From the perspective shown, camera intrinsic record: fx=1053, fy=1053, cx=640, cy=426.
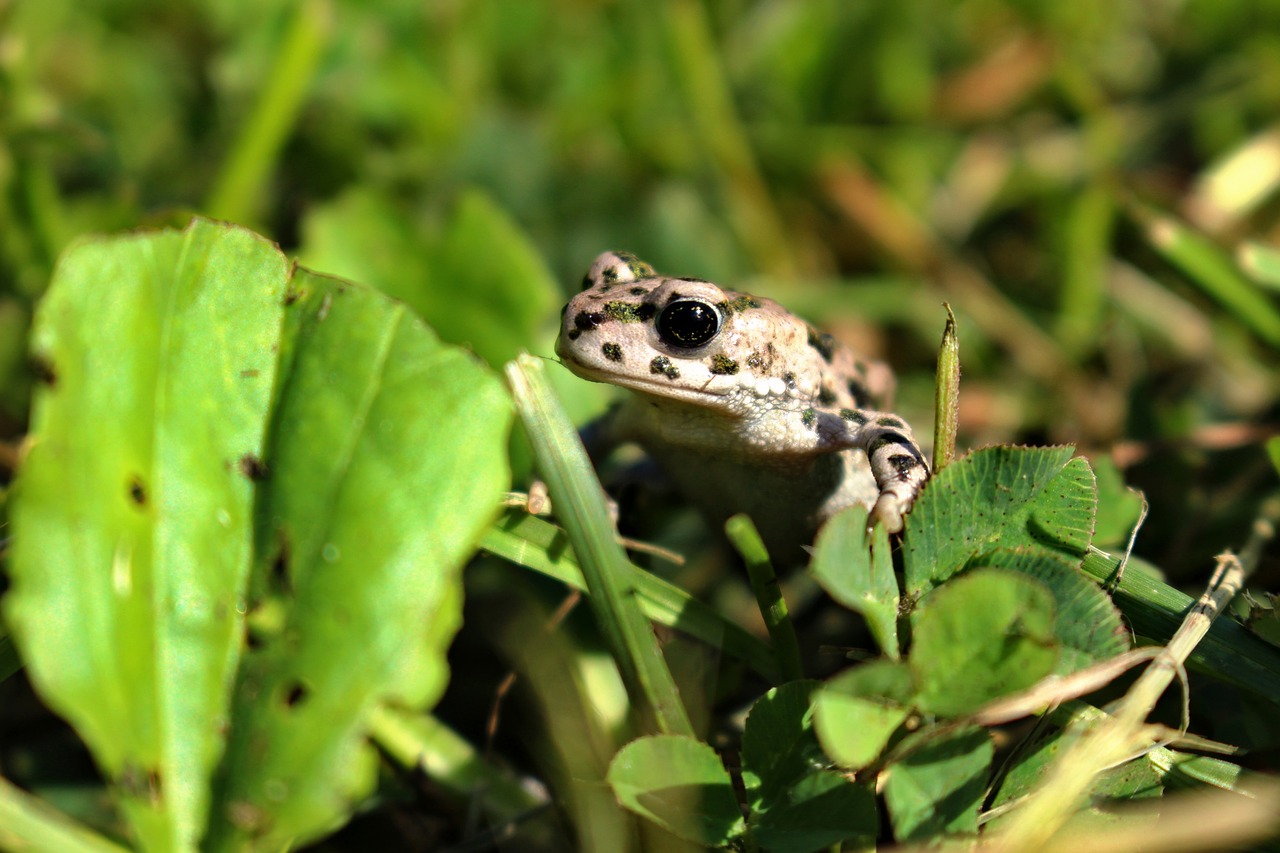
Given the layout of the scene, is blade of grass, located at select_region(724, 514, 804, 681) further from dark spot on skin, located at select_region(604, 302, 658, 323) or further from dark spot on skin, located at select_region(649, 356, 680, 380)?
dark spot on skin, located at select_region(604, 302, 658, 323)

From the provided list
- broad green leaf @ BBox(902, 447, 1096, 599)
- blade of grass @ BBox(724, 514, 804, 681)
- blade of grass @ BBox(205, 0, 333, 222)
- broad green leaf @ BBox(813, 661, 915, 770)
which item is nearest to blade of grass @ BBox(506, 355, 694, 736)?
blade of grass @ BBox(724, 514, 804, 681)

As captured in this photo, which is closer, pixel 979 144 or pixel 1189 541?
pixel 1189 541

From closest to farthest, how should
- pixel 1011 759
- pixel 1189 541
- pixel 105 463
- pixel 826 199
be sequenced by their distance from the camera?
1. pixel 105 463
2. pixel 1011 759
3. pixel 1189 541
4. pixel 826 199

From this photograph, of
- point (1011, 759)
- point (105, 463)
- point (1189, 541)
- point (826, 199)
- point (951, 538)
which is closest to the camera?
point (105, 463)

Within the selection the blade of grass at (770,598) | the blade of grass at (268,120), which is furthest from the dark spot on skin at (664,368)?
the blade of grass at (268,120)

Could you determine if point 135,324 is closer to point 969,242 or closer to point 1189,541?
point 1189,541

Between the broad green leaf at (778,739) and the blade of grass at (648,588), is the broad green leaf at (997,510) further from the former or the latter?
the blade of grass at (648,588)

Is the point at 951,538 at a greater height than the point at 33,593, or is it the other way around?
the point at 951,538

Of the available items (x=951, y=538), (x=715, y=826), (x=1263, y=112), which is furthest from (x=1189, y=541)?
(x=1263, y=112)
